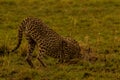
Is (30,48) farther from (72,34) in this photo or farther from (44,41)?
(72,34)

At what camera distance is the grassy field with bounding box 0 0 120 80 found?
25.1ft

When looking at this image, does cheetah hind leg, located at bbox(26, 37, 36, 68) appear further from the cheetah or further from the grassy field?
the grassy field

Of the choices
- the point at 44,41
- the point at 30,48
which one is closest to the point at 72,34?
the point at 30,48

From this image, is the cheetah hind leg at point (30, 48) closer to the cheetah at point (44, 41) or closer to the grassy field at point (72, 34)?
the cheetah at point (44, 41)

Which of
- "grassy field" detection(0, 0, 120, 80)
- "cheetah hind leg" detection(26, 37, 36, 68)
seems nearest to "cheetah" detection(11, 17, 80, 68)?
"cheetah hind leg" detection(26, 37, 36, 68)

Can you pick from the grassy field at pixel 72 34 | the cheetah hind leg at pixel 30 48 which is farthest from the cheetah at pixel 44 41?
the grassy field at pixel 72 34

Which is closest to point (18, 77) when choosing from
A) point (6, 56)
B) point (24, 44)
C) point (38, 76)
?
point (38, 76)

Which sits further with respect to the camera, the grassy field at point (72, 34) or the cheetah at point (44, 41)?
the cheetah at point (44, 41)

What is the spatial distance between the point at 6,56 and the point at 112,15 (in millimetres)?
5242

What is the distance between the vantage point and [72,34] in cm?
1098

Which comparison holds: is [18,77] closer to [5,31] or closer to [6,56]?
[6,56]

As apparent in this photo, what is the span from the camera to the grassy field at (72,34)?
766 cm

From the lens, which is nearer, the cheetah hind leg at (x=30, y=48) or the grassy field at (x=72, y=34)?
the grassy field at (x=72, y=34)

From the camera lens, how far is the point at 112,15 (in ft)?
42.9
